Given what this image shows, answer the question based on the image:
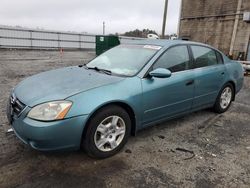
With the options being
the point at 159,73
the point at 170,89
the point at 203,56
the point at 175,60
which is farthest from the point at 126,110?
the point at 203,56

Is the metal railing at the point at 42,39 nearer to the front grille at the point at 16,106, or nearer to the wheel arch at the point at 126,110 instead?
the wheel arch at the point at 126,110

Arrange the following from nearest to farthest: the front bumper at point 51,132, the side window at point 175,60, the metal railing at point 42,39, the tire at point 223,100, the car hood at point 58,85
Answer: the front bumper at point 51,132 < the car hood at point 58,85 < the side window at point 175,60 < the tire at point 223,100 < the metal railing at point 42,39

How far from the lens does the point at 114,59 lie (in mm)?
3596

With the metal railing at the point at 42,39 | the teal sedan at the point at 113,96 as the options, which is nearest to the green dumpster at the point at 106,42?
the metal railing at the point at 42,39

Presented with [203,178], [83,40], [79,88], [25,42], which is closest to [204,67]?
[203,178]

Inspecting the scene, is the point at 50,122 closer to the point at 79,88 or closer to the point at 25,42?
the point at 79,88

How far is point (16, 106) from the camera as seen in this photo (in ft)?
8.55

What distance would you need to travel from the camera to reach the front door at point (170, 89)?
3064 mm

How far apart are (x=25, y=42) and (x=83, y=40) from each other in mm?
6061

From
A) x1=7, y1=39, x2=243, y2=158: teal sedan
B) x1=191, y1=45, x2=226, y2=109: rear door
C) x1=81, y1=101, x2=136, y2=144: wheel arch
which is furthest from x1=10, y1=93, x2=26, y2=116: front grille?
x1=191, y1=45, x2=226, y2=109: rear door

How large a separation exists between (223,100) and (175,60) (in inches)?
70.5

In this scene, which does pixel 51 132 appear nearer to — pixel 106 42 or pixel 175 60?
pixel 175 60

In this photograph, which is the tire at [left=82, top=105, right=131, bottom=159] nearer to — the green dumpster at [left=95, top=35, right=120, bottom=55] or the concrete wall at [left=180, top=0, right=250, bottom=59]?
the concrete wall at [left=180, top=0, right=250, bottom=59]

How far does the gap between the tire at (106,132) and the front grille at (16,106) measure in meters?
0.78
